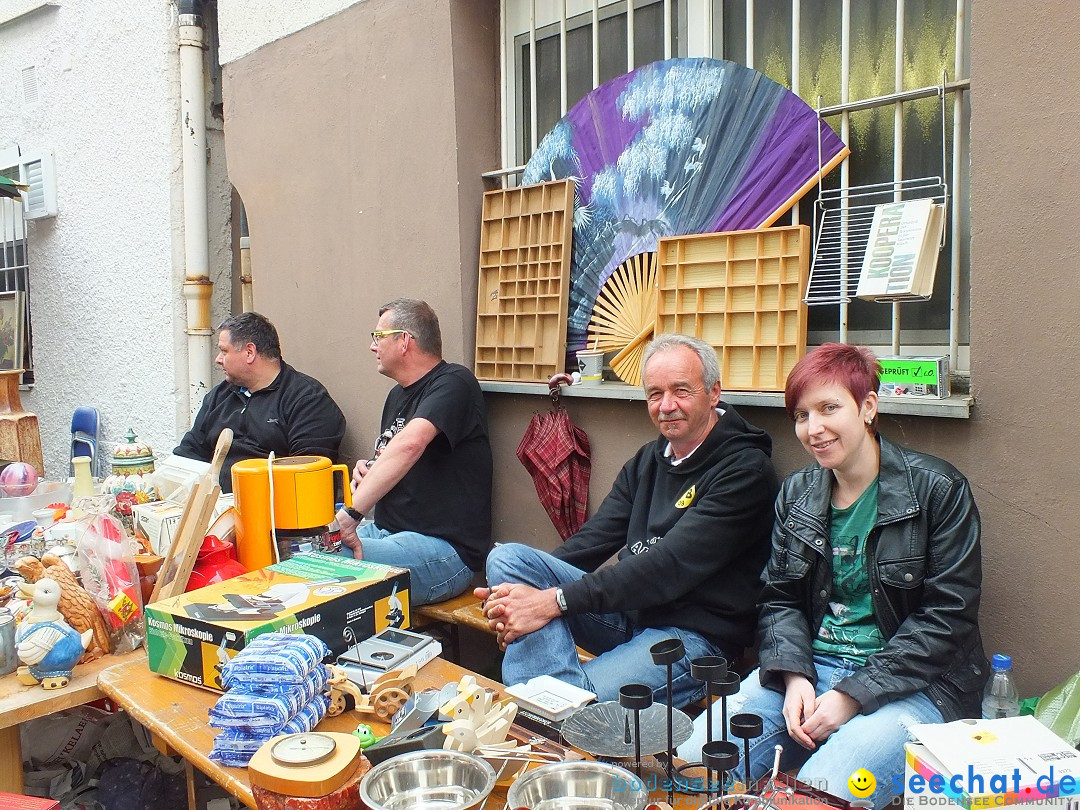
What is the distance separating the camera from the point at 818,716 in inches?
80.1

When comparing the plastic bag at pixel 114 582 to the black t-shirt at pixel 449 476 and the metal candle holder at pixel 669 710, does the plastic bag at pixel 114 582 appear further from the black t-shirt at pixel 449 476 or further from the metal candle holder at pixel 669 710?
the metal candle holder at pixel 669 710

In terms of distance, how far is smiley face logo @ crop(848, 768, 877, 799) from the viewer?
68.0 inches

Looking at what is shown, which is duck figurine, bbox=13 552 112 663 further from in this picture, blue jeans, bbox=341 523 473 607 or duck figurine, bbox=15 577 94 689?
blue jeans, bbox=341 523 473 607

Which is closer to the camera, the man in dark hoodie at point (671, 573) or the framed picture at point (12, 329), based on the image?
the man in dark hoodie at point (671, 573)

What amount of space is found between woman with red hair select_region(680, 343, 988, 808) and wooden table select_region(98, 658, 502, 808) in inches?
25.5

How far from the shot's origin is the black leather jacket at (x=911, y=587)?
81.0 inches

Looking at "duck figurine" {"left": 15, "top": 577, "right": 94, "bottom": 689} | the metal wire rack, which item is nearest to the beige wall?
the metal wire rack

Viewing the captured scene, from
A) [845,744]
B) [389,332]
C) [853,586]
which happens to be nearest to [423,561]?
[389,332]

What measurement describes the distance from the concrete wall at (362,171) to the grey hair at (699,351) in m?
1.31

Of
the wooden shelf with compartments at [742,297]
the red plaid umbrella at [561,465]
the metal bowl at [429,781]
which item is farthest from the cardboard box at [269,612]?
the wooden shelf with compartments at [742,297]

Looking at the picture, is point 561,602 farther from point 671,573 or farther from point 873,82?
point 873,82

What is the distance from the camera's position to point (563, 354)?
3.50 meters

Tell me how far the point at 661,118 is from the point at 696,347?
3.29 ft

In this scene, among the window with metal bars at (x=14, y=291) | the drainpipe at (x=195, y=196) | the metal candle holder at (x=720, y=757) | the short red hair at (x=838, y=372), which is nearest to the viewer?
the metal candle holder at (x=720, y=757)
